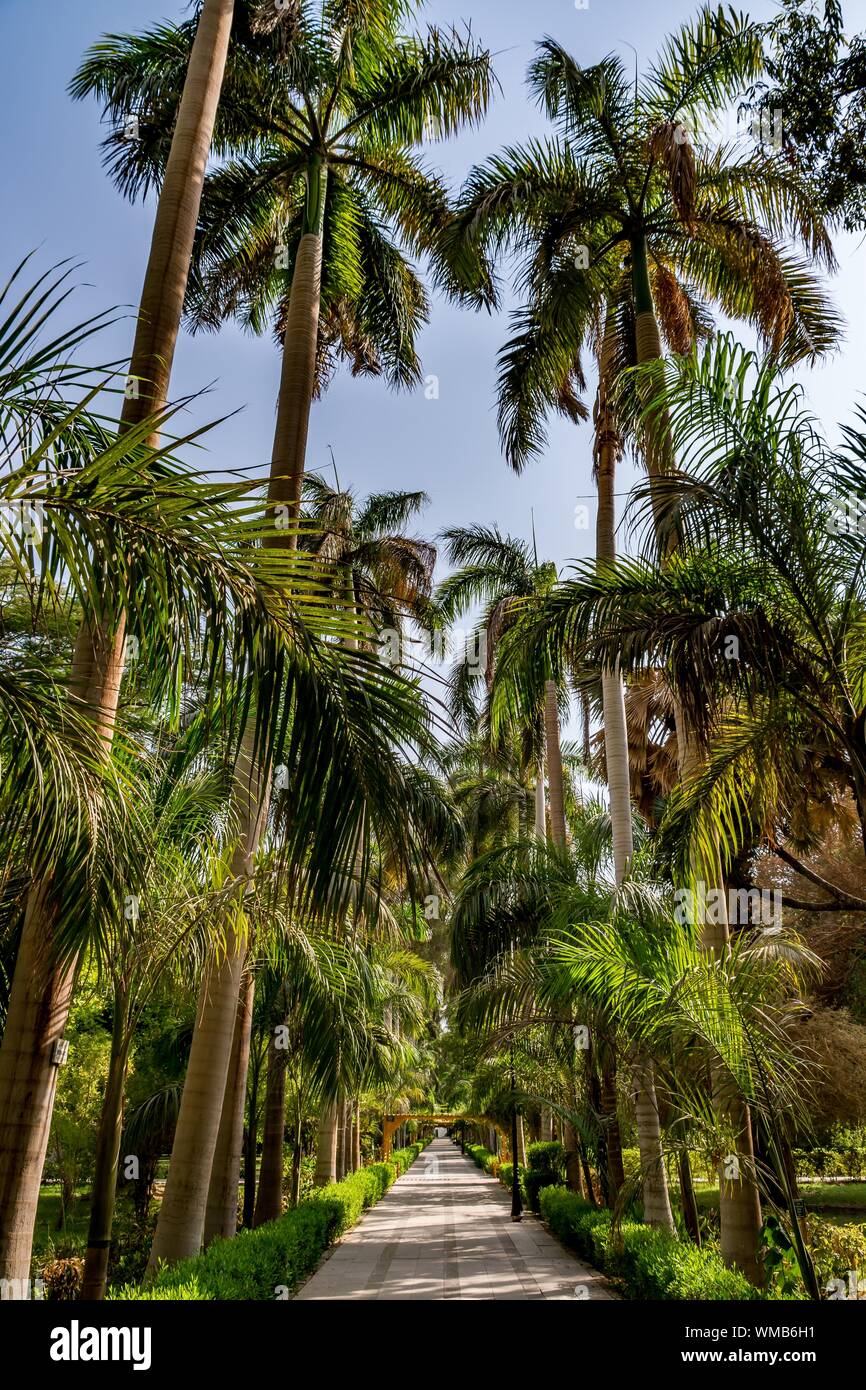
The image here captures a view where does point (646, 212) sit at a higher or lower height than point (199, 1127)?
higher

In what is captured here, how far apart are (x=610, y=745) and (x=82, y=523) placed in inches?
399

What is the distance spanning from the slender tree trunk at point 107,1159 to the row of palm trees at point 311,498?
0.03 meters

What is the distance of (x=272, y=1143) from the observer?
14.3 meters

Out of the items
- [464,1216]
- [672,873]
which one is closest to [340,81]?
[672,873]

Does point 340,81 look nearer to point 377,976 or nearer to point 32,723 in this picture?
point 32,723

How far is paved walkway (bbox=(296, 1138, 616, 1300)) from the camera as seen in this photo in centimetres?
1067

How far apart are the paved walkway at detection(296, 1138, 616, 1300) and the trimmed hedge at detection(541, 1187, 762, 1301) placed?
0.37 metres

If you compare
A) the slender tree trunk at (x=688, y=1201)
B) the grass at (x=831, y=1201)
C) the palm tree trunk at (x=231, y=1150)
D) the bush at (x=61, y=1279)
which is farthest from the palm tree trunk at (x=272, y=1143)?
the grass at (x=831, y=1201)

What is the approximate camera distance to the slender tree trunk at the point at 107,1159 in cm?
671

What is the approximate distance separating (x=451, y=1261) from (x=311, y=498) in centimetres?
1110

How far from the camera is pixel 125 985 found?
6.69 m

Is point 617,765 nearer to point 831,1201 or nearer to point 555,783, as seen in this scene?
point 555,783

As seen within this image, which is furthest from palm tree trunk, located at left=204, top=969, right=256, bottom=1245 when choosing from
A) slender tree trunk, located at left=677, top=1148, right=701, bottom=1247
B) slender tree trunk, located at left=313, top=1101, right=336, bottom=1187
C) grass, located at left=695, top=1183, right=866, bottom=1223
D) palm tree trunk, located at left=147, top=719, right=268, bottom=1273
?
grass, located at left=695, top=1183, right=866, bottom=1223

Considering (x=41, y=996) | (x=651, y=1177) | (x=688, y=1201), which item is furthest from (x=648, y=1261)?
(x=41, y=996)
